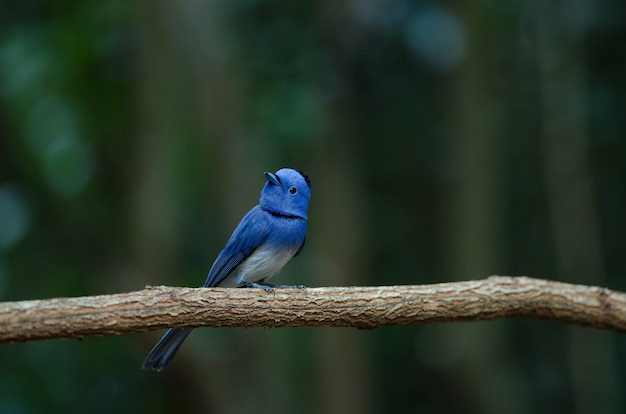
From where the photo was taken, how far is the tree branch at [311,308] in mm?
3180

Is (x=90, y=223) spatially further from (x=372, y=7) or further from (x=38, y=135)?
(x=372, y=7)

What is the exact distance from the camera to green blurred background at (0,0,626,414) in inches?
258

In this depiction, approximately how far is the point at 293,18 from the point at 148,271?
3224mm

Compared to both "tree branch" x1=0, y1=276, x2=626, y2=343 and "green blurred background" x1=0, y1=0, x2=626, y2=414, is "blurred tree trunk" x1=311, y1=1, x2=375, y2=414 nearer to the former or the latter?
"green blurred background" x1=0, y1=0, x2=626, y2=414

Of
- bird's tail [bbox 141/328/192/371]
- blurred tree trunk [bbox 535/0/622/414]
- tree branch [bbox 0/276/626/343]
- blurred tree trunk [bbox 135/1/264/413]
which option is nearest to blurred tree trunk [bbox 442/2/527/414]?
blurred tree trunk [bbox 535/0/622/414]

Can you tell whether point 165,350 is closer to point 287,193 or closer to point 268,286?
point 268,286

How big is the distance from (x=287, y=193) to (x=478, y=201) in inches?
156

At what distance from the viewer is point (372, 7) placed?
291 inches

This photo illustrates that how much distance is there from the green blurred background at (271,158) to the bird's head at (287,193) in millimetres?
2627

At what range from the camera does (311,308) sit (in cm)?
345

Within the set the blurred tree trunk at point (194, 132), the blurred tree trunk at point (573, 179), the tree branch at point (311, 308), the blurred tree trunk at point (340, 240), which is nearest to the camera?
the tree branch at point (311, 308)

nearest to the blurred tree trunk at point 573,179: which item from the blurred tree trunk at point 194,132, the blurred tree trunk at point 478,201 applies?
the blurred tree trunk at point 478,201

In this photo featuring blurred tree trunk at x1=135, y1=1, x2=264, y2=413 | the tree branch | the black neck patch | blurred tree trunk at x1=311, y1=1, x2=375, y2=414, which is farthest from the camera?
blurred tree trunk at x1=311, y1=1, x2=375, y2=414

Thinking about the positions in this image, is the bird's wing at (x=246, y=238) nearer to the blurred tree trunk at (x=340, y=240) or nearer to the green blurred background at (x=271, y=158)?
the green blurred background at (x=271, y=158)
